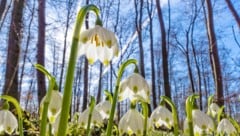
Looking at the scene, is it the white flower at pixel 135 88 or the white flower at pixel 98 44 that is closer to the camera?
the white flower at pixel 98 44

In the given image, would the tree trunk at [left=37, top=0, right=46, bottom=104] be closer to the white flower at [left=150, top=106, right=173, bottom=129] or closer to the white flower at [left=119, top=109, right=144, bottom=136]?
the white flower at [left=150, top=106, right=173, bottom=129]

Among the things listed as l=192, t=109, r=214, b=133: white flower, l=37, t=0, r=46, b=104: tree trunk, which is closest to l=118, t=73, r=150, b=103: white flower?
l=192, t=109, r=214, b=133: white flower

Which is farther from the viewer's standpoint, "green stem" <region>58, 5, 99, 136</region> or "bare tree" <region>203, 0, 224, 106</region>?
"bare tree" <region>203, 0, 224, 106</region>

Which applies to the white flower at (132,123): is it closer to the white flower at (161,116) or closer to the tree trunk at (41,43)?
the white flower at (161,116)

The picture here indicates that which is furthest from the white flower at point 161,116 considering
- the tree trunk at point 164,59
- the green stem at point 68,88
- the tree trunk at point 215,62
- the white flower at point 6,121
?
the tree trunk at point 164,59

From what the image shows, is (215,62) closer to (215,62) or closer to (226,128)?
(215,62)

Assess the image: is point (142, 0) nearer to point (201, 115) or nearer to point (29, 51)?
point (29, 51)
